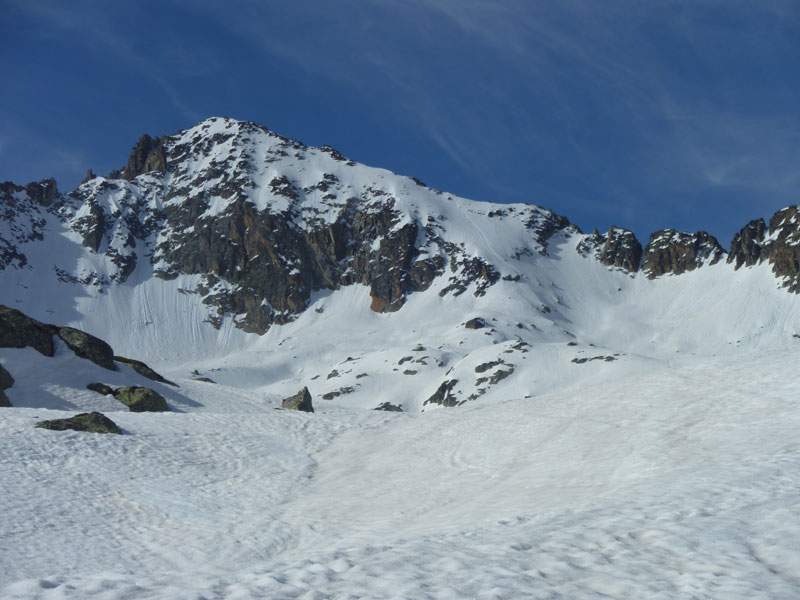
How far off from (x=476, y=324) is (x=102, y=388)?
12952cm

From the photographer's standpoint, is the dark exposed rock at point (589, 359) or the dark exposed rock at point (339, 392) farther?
the dark exposed rock at point (339, 392)

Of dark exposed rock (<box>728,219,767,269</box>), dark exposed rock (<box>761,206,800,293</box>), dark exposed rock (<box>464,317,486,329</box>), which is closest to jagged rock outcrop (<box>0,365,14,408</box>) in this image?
dark exposed rock (<box>464,317,486,329</box>)

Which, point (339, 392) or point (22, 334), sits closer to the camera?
point (22, 334)

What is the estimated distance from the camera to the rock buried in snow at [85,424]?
2552 centimetres

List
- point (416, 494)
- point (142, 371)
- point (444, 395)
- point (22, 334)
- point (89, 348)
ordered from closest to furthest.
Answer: point (416, 494)
point (22, 334)
point (89, 348)
point (142, 371)
point (444, 395)

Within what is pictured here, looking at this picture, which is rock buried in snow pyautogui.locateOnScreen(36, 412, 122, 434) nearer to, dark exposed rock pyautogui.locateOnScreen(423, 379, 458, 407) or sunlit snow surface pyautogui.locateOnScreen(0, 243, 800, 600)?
sunlit snow surface pyautogui.locateOnScreen(0, 243, 800, 600)

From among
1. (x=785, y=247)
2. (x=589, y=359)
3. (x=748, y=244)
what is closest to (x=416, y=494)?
(x=589, y=359)

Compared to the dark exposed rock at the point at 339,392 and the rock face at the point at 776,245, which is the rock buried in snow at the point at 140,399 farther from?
the rock face at the point at 776,245

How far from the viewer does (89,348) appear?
43.0m

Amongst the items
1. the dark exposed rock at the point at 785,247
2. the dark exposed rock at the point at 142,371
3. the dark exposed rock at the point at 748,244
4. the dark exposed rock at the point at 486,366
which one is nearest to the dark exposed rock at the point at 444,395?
the dark exposed rock at the point at 486,366

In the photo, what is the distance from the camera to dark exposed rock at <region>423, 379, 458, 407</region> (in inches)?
4244

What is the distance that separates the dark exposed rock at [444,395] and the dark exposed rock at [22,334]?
72.6 meters

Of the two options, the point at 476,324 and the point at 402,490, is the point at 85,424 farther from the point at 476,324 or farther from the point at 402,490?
the point at 476,324

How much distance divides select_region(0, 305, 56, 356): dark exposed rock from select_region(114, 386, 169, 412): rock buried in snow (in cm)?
626
